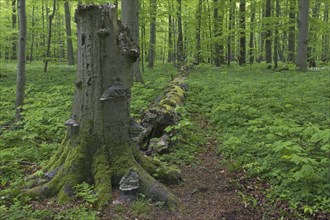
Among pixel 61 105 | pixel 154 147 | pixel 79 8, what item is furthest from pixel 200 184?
pixel 61 105

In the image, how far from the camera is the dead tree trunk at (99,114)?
466 centimetres

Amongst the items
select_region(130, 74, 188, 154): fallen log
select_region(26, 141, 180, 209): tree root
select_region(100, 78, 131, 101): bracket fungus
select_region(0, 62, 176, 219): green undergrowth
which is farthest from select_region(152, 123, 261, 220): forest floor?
select_region(100, 78, 131, 101): bracket fungus

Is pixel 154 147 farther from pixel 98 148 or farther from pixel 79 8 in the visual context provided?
pixel 79 8

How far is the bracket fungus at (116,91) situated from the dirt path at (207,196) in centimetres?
163

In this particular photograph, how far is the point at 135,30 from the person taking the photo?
12.0 meters

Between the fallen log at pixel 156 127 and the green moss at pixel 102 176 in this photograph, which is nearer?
the green moss at pixel 102 176

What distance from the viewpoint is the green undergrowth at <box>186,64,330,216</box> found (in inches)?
167

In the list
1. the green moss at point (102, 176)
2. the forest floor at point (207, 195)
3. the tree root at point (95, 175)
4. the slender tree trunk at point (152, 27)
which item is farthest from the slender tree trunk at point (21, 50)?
the slender tree trunk at point (152, 27)

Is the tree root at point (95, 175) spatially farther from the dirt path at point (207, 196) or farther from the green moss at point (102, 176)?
the dirt path at point (207, 196)

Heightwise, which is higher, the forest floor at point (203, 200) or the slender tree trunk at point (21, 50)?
A: the slender tree trunk at point (21, 50)

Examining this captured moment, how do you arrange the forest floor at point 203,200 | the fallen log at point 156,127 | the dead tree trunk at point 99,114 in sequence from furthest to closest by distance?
1. the fallen log at point 156,127
2. the dead tree trunk at point 99,114
3. the forest floor at point 203,200

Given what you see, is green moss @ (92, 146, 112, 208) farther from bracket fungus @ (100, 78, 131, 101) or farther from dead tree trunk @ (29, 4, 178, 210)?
bracket fungus @ (100, 78, 131, 101)

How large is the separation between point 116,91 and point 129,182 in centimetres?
133

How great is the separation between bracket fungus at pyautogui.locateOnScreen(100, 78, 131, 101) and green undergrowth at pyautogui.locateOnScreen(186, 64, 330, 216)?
2.29 m
